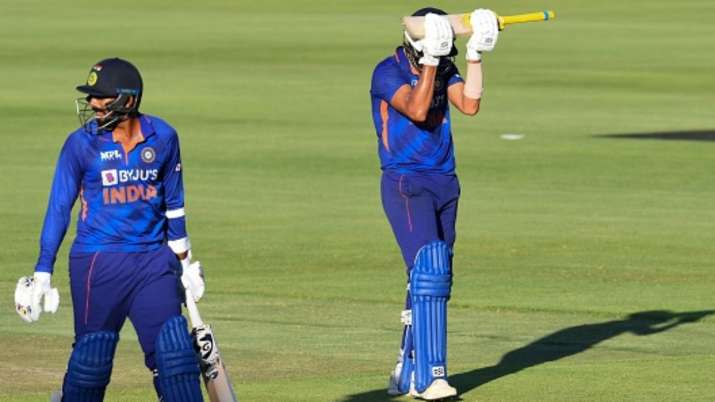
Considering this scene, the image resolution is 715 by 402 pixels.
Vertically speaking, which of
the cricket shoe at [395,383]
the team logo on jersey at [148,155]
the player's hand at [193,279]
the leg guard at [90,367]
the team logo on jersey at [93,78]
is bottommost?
the cricket shoe at [395,383]

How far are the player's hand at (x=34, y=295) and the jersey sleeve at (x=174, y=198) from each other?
622mm

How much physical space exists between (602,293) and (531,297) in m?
0.63

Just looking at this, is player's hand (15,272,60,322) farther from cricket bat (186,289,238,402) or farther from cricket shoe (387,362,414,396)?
cricket shoe (387,362,414,396)


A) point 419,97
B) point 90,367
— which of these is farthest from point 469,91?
point 90,367

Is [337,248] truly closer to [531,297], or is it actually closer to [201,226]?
[201,226]

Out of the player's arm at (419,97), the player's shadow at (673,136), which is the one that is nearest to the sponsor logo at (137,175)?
the player's arm at (419,97)

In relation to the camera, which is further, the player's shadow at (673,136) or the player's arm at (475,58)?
the player's shadow at (673,136)

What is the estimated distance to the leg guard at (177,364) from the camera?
9.03 m

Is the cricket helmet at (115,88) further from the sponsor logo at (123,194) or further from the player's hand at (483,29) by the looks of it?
the player's hand at (483,29)

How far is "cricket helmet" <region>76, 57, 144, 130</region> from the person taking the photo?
9.24m

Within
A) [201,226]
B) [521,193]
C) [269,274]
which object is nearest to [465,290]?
[269,274]

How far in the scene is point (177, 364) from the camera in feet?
29.6

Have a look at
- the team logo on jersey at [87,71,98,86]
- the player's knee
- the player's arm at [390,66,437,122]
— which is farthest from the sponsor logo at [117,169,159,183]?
the player's knee

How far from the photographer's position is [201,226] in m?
20.5
